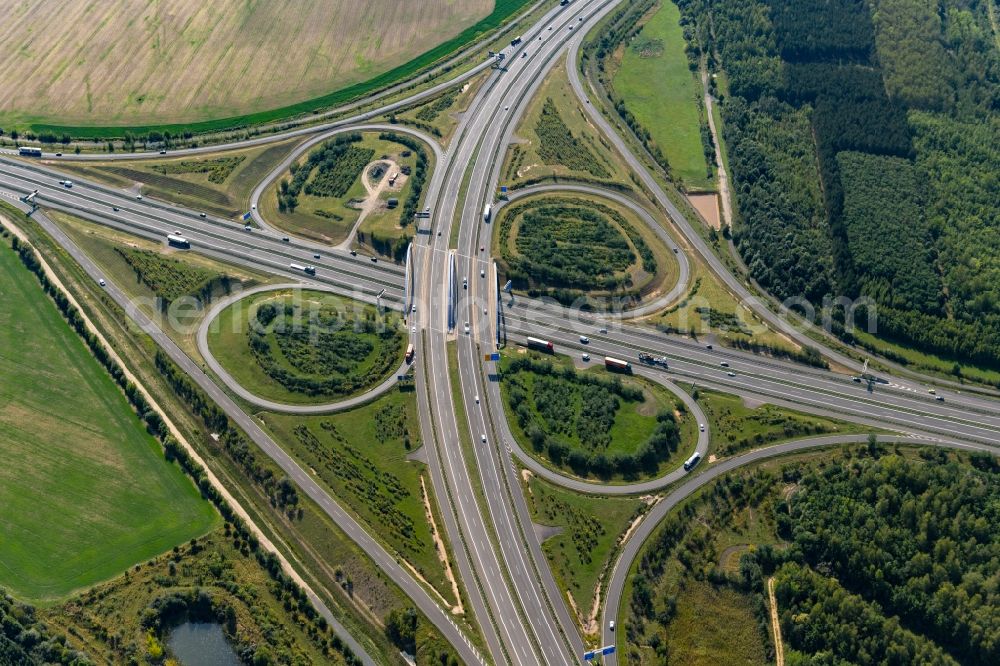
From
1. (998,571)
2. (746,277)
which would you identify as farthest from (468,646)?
(746,277)

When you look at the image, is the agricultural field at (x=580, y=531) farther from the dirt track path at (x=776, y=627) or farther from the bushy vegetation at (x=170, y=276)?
the bushy vegetation at (x=170, y=276)

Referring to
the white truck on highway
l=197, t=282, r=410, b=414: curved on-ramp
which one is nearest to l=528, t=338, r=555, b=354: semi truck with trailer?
l=197, t=282, r=410, b=414: curved on-ramp

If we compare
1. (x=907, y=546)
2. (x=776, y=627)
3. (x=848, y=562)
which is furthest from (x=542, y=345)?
(x=907, y=546)

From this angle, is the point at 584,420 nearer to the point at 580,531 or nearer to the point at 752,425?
the point at 580,531

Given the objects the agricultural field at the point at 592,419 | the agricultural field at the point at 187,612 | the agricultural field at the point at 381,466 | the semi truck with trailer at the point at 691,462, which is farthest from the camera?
the semi truck with trailer at the point at 691,462

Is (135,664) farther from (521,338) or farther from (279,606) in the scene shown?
(521,338)

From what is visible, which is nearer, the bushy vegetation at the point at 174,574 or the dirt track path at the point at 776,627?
the bushy vegetation at the point at 174,574

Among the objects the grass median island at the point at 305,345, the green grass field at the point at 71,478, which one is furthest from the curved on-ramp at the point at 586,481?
the green grass field at the point at 71,478
